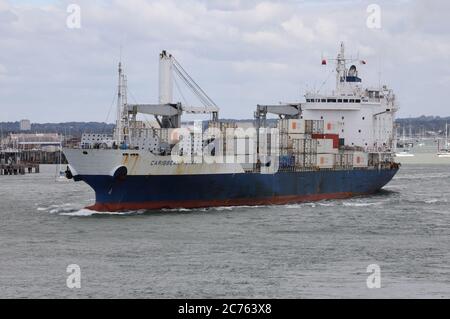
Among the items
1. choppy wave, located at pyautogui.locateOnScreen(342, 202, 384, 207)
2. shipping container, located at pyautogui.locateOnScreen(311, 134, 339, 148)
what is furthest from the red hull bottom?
shipping container, located at pyautogui.locateOnScreen(311, 134, 339, 148)

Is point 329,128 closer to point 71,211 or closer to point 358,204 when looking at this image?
point 358,204

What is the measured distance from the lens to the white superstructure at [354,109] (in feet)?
215

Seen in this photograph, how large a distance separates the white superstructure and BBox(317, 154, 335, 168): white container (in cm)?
416

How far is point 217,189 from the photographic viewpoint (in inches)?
1935

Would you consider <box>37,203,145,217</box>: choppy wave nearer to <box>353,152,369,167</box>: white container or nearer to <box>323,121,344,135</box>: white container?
<box>323,121,344,135</box>: white container

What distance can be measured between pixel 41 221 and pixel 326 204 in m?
19.4

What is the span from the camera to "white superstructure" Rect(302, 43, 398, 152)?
65.6 meters

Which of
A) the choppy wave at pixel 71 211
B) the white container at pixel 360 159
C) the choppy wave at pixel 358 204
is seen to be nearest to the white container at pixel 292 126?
the choppy wave at pixel 358 204

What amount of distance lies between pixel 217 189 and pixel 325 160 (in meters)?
11.7

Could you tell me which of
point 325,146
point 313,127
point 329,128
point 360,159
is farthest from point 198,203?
point 360,159

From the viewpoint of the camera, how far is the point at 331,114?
2601 inches
